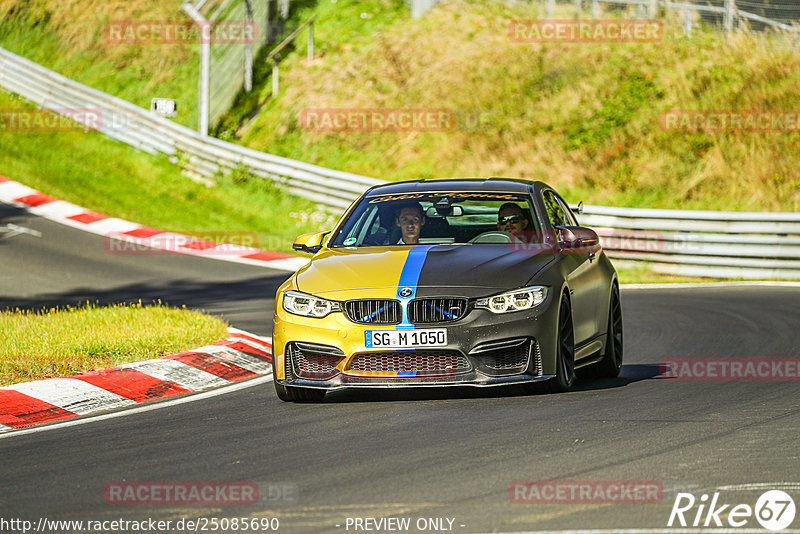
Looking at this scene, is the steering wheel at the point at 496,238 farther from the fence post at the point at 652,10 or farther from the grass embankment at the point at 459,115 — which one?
the fence post at the point at 652,10

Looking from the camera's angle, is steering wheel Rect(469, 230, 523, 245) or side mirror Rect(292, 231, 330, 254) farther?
side mirror Rect(292, 231, 330, 254)

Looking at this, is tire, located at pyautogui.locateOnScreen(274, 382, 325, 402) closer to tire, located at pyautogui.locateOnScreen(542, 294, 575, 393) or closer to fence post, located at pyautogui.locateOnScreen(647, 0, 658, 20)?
A: tire, located at pyautogui.locateOnScreen(542, 294, 575, 393)

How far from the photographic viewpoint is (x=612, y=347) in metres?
10.2

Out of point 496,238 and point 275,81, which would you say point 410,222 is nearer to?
point 496,238

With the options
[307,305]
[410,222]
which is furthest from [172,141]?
[307,305]

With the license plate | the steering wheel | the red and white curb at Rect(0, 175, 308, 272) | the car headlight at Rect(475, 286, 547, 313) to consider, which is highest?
the steering wheel

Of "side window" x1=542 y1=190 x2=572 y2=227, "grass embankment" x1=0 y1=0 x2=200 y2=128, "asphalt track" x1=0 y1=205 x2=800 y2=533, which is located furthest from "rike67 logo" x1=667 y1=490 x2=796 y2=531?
"grass embankment" x1=0 y1=0 x2=200 y2=128

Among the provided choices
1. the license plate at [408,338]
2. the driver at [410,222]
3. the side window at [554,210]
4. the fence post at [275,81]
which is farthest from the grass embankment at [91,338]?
the fence post at [275,81]

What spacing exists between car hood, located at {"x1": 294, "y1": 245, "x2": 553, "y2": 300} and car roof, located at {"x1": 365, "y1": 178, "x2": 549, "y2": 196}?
33.0 inches

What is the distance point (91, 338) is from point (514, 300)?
4484mm

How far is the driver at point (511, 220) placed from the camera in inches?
380

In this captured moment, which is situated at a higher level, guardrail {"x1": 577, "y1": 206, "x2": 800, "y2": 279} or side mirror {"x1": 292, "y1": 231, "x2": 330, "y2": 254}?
side mirror {"x1": 292, "y1": 231, "x2": 330, "y2": 254}

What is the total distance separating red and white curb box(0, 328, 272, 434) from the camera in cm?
877

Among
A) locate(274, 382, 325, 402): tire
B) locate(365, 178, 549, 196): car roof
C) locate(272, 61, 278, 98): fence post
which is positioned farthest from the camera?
locate(272, 61, 278, 98): fence post
